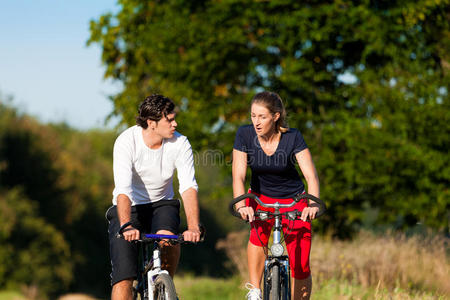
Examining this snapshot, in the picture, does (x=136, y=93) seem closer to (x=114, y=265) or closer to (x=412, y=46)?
(x=412, y=46)

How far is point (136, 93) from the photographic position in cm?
1609

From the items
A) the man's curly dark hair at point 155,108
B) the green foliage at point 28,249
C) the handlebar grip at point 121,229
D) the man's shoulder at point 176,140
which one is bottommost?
the green foliage at point 28,249

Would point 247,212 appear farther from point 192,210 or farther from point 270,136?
point 270,136

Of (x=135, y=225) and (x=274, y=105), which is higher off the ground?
(x=274, y=105)

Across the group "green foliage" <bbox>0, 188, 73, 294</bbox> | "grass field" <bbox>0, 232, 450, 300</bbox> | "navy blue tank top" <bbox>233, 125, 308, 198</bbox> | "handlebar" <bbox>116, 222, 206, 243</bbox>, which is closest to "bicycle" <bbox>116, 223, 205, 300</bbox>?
"handlebar" <bbox>116, 222, 206, 243</bbox>

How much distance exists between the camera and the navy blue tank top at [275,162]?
14.9ft

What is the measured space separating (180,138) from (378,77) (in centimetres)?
1025

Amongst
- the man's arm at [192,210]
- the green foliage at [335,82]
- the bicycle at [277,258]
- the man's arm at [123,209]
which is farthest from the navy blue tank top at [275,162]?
the green foliage at [335,82]

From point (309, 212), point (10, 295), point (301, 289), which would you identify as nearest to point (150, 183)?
point (309, 212)

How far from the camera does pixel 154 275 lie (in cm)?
406

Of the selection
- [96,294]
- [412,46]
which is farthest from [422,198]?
[96,294]

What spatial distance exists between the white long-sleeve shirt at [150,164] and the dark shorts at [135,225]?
77 millimetres

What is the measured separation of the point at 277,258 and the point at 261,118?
1.03 m

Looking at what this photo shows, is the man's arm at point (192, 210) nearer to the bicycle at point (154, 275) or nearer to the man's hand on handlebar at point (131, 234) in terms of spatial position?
the bicycle at point (154, 275)
